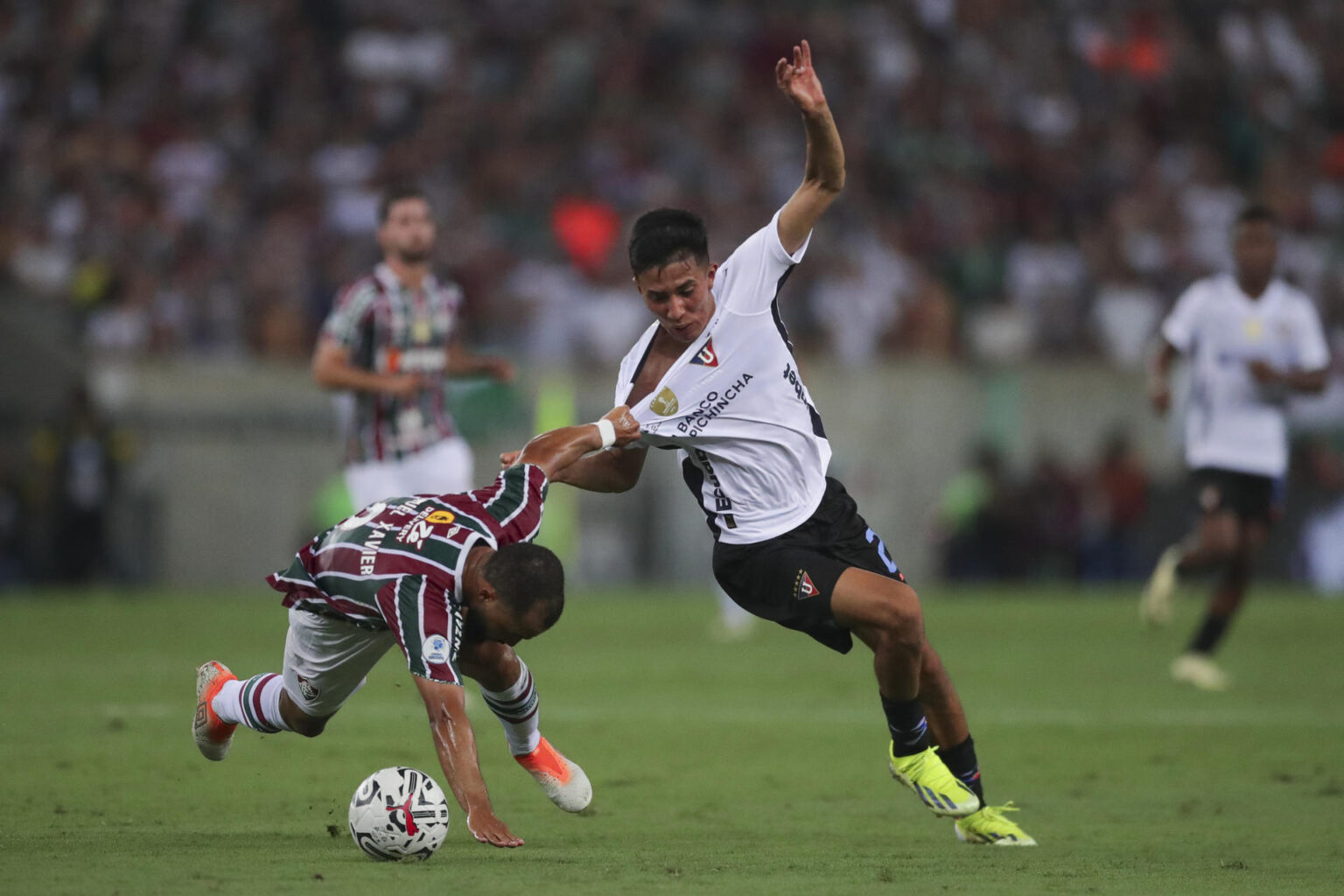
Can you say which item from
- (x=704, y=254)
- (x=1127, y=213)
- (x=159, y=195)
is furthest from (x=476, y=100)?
(x=704, y=254)

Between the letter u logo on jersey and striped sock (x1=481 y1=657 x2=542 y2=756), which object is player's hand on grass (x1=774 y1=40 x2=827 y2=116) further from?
striped sock (x1=481 y1=657 x2=542 y2=756)

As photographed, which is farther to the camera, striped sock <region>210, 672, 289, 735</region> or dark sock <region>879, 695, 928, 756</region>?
striped sock <region>210, 672, 289, 735</region>

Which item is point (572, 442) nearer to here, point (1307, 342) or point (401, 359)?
point (401, 359)

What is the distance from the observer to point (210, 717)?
678 centimetres

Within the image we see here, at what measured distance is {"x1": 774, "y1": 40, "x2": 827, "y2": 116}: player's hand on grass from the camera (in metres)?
6.28

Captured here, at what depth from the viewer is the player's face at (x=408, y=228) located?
9.95 meters

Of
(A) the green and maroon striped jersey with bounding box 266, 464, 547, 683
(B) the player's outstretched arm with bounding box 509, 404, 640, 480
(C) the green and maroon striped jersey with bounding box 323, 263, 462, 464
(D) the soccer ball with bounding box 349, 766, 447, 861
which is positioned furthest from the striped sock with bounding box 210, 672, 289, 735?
(C) the green and maroon striped jersey with bounding box 323, 263, 462, 464

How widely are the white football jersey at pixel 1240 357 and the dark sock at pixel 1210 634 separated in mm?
964

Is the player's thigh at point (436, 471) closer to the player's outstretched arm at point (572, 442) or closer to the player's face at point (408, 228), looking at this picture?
the player's face at point (408, 228)

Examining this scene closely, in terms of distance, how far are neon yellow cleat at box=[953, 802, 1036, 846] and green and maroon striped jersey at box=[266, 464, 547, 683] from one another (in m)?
1.79

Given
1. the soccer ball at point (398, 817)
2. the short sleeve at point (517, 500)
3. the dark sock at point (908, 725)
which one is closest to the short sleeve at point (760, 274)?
the short sleeve at point (517, 500)

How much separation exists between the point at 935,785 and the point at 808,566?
0.86m

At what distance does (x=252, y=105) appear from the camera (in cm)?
2131

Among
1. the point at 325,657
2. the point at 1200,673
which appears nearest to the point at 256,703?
the point at 325,657
